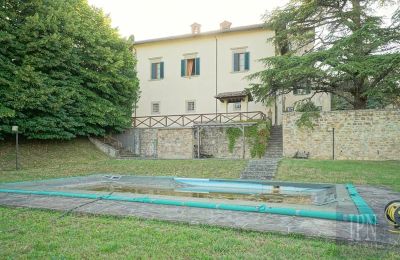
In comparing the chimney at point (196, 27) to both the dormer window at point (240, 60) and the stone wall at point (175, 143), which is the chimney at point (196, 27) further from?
the stone wall at point (175, 143)

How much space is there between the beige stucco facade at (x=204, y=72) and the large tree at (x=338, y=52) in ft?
11.9

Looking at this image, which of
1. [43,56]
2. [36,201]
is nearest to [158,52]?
[43,56]

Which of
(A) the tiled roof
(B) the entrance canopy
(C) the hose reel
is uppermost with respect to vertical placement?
(A) the tiled roof

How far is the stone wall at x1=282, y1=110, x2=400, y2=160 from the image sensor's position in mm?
14875

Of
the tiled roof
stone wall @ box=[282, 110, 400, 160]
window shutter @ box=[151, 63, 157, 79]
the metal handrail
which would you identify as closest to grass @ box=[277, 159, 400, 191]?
stone wall @ box=[282, 110, 400, 160]

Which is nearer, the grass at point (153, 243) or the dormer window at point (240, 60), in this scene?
the grass at point (153, 243)

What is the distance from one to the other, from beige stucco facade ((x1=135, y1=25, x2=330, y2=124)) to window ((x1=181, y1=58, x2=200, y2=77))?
247 millimetres

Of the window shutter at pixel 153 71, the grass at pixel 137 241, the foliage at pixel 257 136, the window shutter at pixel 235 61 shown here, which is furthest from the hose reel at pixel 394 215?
the window shutter at pixel 153 71

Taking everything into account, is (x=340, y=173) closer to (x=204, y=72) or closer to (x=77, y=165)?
(x=77, y=165)

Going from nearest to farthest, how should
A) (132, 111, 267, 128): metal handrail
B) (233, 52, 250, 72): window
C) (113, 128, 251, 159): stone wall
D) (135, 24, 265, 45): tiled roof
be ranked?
1. (113, 128, 251, 159): stone wall
2. (132, 111, 267, 128): metal handrail
3. (135, 24, 265, 45): tiled roof
4. (233, 52, 250, 72): window

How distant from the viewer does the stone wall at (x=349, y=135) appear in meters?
14.9

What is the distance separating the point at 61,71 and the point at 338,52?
14279 mm

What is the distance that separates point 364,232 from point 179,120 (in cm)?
1970

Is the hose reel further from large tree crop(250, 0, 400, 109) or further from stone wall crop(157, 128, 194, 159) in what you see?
stone wall crop(157, 128, 194, 159)
